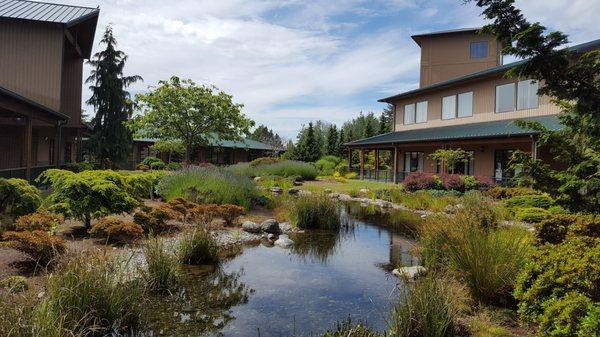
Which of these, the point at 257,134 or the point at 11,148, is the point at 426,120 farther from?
the point at 257,134

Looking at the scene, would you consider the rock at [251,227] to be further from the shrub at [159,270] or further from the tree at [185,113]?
the tree at [185,113]

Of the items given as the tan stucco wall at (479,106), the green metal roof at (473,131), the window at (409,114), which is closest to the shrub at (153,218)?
the green metal roof at (473,131)

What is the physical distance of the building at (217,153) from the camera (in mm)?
39375

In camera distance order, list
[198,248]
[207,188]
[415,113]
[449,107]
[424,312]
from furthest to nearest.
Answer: [415,113] → [449,107] → [207,188] → [198,248] → [424,312]

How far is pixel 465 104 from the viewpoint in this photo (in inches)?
998

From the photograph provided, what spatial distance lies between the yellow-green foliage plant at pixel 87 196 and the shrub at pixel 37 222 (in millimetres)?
633

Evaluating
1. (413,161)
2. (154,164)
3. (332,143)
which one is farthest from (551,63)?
(332,143)

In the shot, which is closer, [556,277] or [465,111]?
[556,277]

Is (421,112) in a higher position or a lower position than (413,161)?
higher

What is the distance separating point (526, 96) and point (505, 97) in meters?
1.36

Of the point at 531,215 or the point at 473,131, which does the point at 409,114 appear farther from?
the point at 531,215

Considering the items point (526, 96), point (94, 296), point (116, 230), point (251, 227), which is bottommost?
point (251, 227)

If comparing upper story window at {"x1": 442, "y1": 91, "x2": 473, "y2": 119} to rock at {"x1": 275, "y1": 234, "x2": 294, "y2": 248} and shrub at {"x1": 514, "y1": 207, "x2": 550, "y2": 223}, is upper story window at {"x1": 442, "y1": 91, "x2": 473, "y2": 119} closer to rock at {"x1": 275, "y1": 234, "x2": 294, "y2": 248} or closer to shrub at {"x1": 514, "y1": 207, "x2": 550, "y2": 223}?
shrub at {"x1": 514, "y1": 207, "x2": 550, "y2": 223}

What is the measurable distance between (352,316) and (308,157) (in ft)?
136
